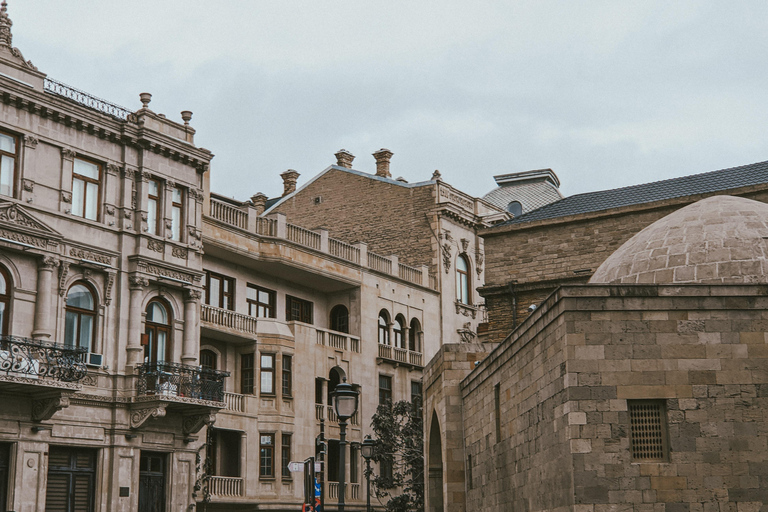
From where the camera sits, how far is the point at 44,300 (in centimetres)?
2945

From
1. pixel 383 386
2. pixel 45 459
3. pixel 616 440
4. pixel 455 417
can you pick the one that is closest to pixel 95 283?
pixel 45 459

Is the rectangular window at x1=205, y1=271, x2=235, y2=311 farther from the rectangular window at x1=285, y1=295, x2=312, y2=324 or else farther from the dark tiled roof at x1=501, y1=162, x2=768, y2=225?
the dark tiled roof at x1=501, y1=162, x2=768, y2=225

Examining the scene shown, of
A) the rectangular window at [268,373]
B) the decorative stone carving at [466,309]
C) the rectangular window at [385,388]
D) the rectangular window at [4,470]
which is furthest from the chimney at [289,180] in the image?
the rectangular window at [4,470]

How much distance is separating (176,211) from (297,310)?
10391mm

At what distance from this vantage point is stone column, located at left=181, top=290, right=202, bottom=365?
3372cm

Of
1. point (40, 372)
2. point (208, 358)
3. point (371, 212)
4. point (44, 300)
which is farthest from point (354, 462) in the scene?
point (40, 372)

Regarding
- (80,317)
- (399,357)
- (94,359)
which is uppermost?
(399,357)

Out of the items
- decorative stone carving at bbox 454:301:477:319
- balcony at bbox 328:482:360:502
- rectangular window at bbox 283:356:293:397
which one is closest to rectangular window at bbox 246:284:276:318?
rectangular window at bbox 283:356:293:397

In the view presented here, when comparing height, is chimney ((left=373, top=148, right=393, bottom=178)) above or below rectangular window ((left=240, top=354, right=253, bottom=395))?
above

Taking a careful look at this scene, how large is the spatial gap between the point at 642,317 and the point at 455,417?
38.3ft

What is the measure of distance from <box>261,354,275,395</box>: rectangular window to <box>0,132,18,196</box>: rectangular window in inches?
506

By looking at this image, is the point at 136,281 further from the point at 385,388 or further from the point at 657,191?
the point at 657,191

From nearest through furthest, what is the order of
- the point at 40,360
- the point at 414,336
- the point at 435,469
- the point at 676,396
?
the point at 676,396, the point at 40,360, the point at 435,469, the point at 414,336

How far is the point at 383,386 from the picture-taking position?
45.3 m
